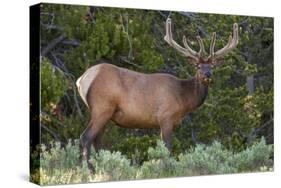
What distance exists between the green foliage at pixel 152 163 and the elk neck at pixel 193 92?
Result: 0.65 meters

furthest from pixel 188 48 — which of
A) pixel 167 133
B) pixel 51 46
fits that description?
pixel 51 46

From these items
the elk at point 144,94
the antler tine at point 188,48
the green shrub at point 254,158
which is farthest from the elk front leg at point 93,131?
the green shrub at point 254,158

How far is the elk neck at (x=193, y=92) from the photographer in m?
11.8

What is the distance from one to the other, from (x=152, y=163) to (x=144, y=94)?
101cm

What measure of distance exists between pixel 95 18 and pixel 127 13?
1.70 ft

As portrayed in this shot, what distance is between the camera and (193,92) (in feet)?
38.8

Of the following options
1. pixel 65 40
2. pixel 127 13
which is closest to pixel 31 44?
pixel 65 40

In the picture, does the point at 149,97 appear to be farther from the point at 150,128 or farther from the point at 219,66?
the point at 219,66

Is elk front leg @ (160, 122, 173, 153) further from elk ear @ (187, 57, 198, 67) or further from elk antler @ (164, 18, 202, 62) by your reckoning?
elk antler @ (164, 18, 202, 62)

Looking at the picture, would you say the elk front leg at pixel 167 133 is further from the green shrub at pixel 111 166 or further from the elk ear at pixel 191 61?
the elk ear at pixel 191 61

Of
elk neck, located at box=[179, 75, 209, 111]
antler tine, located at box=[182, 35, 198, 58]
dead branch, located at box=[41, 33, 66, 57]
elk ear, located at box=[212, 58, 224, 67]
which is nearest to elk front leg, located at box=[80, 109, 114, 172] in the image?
dead branch, located at box=[41, 33, 66, 57]

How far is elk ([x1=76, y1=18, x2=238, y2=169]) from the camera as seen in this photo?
1099 cm

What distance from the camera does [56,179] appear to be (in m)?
10.7

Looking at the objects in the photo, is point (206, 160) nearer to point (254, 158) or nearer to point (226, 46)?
point (254, 158)
